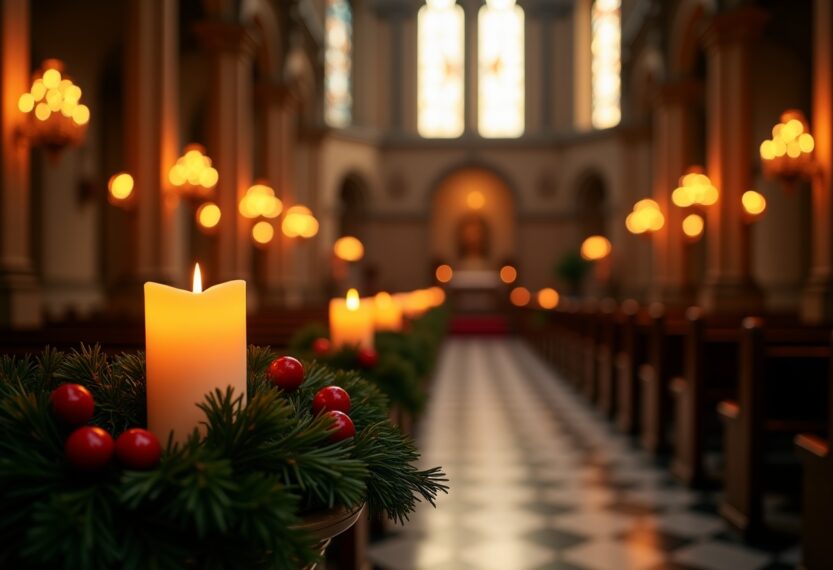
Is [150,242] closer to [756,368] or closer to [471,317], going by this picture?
[756,368]

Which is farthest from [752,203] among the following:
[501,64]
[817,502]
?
[501,64]

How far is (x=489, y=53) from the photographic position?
87.7 feet

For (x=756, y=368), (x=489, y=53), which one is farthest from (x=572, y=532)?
(x=489, y=53)

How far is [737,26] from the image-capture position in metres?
11.1

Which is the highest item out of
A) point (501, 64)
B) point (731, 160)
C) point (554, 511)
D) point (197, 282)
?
point (501, 64)

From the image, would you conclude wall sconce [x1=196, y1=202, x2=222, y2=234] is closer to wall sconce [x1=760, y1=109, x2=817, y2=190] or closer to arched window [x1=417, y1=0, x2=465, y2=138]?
wall sconce [x1=760, y1=109, x2=817, y2=190]

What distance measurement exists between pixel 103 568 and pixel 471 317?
75.8ft

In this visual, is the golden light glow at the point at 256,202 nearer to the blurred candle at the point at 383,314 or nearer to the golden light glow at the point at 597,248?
the blurred candle at the point at 383,314

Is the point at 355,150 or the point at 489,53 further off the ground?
the point at 489,53

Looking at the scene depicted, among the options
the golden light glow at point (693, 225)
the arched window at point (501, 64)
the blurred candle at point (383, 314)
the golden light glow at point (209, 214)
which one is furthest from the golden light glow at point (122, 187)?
the arched window at point (501, 64)

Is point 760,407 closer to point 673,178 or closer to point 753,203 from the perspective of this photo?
point 753,203

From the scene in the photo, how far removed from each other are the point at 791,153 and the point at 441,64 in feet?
63.3

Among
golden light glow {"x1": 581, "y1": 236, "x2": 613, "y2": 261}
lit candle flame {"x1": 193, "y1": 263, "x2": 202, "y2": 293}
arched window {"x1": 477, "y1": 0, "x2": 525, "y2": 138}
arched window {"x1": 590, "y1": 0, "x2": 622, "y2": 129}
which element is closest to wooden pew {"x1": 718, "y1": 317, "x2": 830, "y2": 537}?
lit candle flame {"x1": 193, "y1": 263, "x2": 202, "y2": 293}

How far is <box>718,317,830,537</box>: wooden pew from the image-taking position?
160 inches
